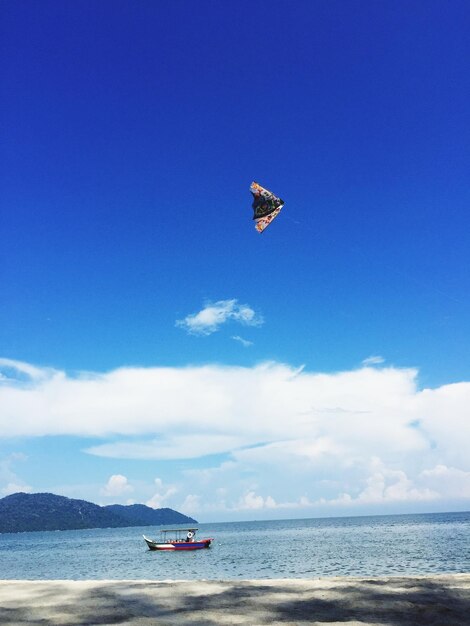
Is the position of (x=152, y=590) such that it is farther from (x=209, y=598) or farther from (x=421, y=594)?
(x=421, y=594)

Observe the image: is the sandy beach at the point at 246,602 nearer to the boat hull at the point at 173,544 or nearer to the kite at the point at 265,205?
the kite at the point at 265,205

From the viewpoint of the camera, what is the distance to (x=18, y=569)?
79875 mm

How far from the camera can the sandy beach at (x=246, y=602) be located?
4938 millimetres

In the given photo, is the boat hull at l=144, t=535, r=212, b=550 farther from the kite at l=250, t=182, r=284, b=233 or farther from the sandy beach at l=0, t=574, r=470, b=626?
the sandy beach at l=0, t=574, r=470, b=626

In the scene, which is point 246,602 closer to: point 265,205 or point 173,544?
point 265,205

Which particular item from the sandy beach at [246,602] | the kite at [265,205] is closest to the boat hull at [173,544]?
the kite at [265,205]

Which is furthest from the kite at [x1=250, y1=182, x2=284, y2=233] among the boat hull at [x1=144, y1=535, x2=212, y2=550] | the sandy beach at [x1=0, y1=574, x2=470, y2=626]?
the boat hull at [x1=144, y1=535, x2=212, y2=550]

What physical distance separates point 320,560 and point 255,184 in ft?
196

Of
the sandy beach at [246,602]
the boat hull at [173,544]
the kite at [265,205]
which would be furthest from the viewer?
the boat hull at [173,544]

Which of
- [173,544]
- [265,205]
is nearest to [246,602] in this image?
[265,205]

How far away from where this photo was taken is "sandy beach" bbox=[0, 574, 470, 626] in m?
4.94

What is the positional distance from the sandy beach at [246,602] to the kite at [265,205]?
15074mm

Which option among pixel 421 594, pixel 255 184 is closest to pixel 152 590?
pixel 421 594

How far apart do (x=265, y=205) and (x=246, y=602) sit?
16567mm
